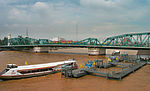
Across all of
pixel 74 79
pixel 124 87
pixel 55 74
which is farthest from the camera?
pixel 55 74

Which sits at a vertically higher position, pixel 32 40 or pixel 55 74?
pixel 32 40

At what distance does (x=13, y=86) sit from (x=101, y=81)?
1255 cm

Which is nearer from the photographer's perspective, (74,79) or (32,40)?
(74,79)

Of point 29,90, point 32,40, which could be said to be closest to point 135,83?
point 29,90

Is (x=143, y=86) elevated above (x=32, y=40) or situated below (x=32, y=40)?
below

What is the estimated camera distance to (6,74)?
20.2m

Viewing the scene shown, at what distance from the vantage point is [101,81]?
2019 cm

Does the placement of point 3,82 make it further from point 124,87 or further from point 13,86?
point 124,87

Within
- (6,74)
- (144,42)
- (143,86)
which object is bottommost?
(143,86)

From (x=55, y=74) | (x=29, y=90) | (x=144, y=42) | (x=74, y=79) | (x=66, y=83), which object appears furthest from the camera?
(x=144, y=42)

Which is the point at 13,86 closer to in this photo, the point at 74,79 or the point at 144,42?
the point at 74,79

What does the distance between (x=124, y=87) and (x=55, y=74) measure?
12035mm

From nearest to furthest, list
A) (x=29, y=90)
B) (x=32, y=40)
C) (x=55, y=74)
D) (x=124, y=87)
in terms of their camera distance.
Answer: (x=29, y=90) < (x=124, y=87) < (x=55, y=74) < (x=32, y=40)

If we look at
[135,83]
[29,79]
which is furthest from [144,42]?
[29,79]
